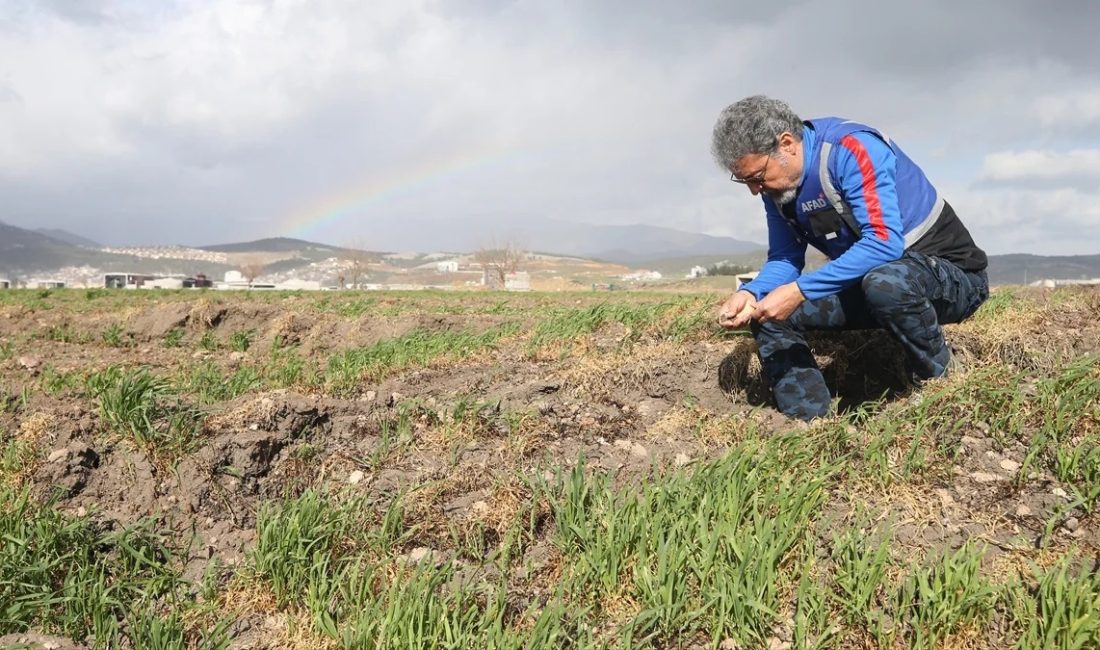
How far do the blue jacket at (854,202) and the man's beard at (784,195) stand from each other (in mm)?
30

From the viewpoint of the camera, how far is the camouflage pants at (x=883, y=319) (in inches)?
135

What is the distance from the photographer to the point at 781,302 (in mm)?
3375

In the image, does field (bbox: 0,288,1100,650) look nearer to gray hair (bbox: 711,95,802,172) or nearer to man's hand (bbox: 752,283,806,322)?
man's hand (bbox: 752,283,806,322)

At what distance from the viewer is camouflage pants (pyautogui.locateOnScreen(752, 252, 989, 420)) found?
344 centimetres

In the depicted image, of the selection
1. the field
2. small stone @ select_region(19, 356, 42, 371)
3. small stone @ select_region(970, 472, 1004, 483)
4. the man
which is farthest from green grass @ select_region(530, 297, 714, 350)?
small stone @ select_region(19, 356, 42, 371)

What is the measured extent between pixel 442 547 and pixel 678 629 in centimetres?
96

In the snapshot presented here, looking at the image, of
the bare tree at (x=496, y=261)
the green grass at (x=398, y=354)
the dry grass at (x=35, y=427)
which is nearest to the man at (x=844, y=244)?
the green grass at (x=398, y=354)

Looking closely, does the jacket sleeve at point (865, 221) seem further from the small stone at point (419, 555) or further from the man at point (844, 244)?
the small stone at point (419, 555)

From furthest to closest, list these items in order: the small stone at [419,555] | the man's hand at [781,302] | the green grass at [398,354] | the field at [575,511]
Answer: the green grass at [398,354], the man's hand at [781,302], the small stone at [419,555], the field at [575,511]

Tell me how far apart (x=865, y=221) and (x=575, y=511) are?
194cm

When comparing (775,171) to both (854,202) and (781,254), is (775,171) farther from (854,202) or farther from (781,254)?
(781,254)

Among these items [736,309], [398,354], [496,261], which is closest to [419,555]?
[736,309]

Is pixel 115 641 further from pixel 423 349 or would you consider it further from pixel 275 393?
pixel 423 349

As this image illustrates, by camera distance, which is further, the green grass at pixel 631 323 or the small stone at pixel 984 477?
the green grass at pixel 631 323
